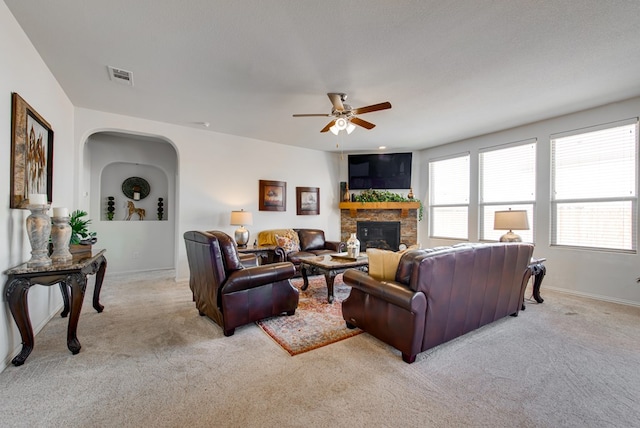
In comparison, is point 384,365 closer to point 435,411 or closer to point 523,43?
point 435,411

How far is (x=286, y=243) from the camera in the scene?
5.07 meters

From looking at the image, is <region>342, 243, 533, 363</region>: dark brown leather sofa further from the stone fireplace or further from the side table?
the stone fireplace

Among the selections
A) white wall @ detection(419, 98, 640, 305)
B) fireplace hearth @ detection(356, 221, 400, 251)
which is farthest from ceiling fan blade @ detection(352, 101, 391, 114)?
fireplace hearth @ detection(356, 221, 400, 251)

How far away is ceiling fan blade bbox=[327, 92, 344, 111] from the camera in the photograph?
3.30 m

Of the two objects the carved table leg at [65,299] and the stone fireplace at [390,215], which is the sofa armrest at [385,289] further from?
the stone fireplace at [390,215]

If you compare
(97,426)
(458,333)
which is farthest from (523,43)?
(97,426)

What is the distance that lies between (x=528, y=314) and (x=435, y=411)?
7.60 ft

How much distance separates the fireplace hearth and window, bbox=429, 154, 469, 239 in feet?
2.51

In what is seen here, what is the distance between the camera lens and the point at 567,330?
9.03ft

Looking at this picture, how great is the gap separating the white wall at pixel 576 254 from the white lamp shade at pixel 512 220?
1.01m

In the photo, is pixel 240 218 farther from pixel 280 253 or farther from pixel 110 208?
pixel 110 208

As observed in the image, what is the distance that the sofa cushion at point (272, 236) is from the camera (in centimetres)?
525

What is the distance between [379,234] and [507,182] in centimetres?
261

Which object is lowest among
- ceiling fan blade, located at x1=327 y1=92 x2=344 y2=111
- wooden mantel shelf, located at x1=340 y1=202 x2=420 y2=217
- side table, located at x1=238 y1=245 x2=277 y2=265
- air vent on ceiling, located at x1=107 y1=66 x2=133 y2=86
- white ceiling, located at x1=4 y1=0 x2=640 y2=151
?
side table, located at x1=238 y1=245 x2=277 y2=265
